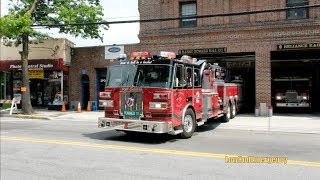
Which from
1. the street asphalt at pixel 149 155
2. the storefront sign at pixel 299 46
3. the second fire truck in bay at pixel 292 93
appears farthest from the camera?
the second fire truck in bay at pixel 292 93

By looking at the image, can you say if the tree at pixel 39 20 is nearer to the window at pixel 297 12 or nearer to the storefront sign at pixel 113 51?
the storefront sign at pixel 113 51

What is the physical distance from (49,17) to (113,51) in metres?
4.71

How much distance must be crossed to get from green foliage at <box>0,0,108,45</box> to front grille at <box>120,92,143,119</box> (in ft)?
41.2

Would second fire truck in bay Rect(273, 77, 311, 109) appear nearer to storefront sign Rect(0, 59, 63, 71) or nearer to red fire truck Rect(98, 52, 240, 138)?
red fire truck Rect(98, 52, 240, 138)

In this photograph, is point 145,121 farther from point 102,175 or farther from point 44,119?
point 44,119

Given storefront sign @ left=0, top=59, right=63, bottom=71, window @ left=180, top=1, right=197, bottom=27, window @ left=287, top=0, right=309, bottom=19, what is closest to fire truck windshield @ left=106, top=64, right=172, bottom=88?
window @ left=180, top=1, right=197, bottom=27

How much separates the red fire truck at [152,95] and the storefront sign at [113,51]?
12.4 metres

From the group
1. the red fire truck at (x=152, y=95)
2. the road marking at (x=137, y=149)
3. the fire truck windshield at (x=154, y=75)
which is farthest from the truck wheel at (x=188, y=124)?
the road marking at (x=137, y=149)

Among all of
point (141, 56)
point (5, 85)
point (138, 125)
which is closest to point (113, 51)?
point (5, 85)

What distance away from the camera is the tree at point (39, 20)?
70.7 ft

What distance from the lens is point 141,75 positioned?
1157 cm

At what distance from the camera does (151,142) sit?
36.9 ft

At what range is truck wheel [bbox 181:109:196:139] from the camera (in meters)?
11.9

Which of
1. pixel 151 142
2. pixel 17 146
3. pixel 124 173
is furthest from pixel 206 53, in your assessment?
pixel 124 173
